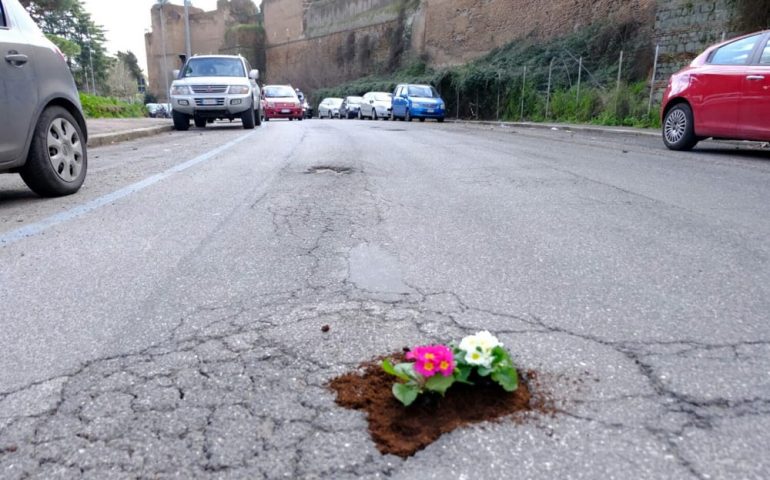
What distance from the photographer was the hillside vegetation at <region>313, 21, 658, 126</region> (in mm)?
17625

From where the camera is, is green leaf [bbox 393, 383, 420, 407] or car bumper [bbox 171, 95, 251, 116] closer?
green leaf [bbox 393, 383, 420, 407]

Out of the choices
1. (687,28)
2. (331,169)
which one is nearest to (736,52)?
(331,169)

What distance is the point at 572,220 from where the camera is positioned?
14.5 feet

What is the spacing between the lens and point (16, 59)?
185 inches

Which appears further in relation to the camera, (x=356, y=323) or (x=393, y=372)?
(x=356, y=323)

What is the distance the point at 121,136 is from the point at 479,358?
12.2 m

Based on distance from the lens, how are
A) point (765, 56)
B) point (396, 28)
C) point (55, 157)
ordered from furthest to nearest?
1. point (396, 28)
2. point (765, 56)
3. point (55, 157)

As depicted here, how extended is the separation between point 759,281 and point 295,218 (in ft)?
9.67

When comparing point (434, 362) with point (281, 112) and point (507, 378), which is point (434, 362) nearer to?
point (507, 378)

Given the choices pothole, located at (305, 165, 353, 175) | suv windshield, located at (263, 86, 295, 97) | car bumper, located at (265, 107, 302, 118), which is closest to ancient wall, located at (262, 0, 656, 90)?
suv windshield, located at (263, 86, 295, 97)

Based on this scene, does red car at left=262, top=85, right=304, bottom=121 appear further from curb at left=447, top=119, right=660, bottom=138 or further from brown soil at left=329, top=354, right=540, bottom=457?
brown soil at left=329, top=354, right=540, bottom=457

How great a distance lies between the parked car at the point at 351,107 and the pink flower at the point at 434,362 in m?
31.1

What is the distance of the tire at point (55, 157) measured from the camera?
197 inches

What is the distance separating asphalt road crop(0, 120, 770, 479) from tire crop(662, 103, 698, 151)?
14.4ft
